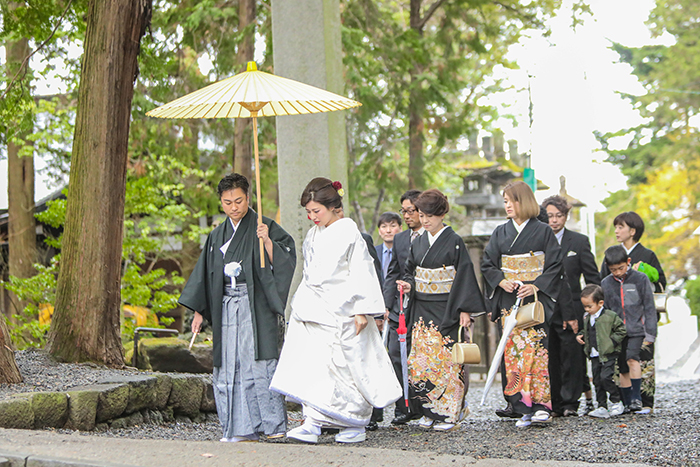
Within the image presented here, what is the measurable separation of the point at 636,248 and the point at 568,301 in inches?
51.4

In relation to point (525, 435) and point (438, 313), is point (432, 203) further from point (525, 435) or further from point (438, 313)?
point (525, 435)

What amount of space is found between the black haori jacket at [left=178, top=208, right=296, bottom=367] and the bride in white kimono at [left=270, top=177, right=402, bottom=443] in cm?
18

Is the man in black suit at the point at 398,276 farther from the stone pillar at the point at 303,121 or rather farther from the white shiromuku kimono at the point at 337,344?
the white shiromuku kimono at the point at 337,344

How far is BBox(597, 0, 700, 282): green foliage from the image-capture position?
22531 mm

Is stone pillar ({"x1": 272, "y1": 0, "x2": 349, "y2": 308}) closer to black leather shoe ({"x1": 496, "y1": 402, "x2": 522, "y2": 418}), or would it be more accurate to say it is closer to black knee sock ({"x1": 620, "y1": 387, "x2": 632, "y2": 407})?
black leather shoe ({"x1": 496, "y1": 402, "x2": 522, "y2": 418})

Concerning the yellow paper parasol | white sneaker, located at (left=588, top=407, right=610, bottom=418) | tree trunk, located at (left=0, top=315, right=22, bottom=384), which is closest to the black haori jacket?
the yellow paper parasol

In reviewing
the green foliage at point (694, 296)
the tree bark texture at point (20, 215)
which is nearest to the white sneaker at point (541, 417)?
the tree bark texture at point (20, 215)

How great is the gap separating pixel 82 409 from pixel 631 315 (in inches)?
187

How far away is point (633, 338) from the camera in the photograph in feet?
21.8

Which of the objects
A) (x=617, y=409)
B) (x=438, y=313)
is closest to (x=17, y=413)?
(x=438, y=313)

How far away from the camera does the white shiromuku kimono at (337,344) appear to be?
509 cm

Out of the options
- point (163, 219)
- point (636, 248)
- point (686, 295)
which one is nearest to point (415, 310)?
point (636, 248)

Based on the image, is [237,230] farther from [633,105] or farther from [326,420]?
[633,105]

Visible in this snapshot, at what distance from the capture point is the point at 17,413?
15.7 feet
